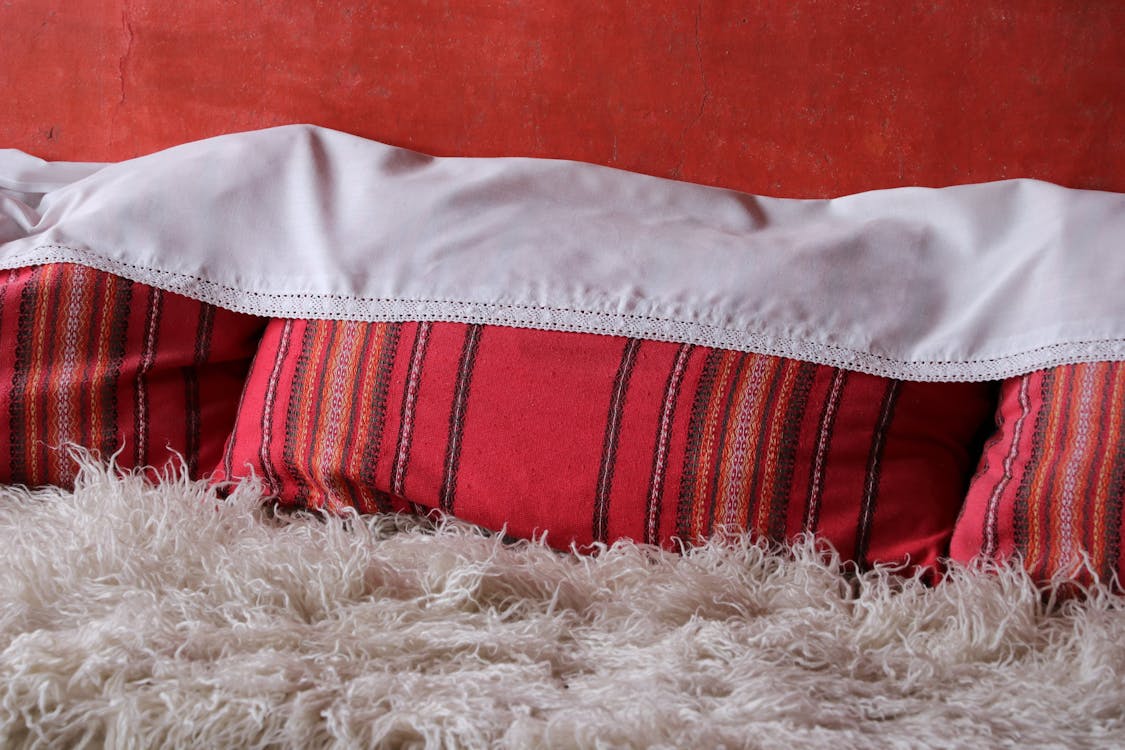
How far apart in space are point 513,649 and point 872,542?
0.40 meters

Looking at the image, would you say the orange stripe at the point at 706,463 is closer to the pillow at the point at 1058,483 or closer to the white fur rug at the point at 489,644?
the white fur rug at the point at 489,644

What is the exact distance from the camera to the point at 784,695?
2.35 feet

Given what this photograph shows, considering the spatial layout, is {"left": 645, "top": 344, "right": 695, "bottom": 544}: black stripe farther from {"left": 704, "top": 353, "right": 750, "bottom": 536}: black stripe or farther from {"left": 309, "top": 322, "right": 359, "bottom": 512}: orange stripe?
{"left": 309, "top": 322, "right": 359, "bottom": 512}: orange stripe

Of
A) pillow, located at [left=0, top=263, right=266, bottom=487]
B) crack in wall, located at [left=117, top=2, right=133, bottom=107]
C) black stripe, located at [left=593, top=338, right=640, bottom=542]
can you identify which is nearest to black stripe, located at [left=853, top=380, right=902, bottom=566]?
black stripe, located at [left=593, top=338, right=640, bottom=542]

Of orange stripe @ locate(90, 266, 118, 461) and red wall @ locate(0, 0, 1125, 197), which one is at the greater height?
red wall @ locate(0, 0, 1125, 197)

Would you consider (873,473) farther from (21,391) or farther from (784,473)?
(21,391)

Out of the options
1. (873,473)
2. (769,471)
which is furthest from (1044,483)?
(769,471)

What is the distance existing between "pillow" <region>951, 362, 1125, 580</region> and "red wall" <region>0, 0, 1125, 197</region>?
0.31 m

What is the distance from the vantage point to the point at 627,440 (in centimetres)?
99

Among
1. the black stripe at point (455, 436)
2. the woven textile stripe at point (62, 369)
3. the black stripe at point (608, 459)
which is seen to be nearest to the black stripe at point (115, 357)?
the woven textile stripe at point (62, 369)

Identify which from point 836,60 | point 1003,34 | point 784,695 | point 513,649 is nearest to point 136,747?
point 513,649

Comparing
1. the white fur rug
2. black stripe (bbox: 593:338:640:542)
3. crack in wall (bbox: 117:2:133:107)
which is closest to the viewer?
the white fur rug

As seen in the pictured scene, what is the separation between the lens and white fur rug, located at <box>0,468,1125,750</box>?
2.26 ft

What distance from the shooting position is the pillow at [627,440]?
3.18ft
